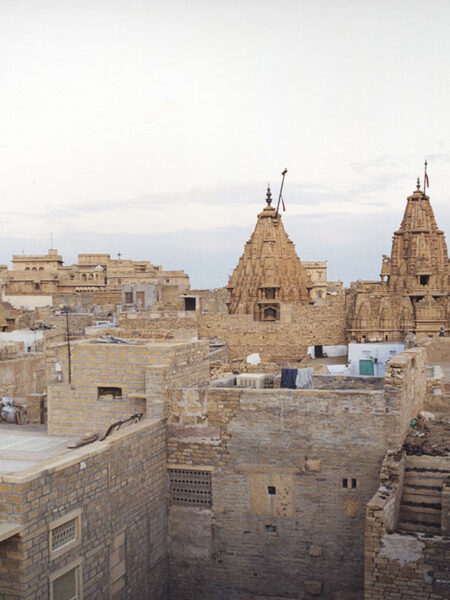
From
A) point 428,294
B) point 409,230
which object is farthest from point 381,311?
point 409,230

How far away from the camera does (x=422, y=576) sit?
24.8 feet

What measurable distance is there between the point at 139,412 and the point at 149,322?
20.5 m

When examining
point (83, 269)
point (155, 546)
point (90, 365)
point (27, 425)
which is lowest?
point (155, 546)

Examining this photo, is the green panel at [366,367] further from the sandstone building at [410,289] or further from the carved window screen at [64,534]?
the carved window screen at [64,534]

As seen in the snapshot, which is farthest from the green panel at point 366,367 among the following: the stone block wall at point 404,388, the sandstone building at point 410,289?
the stone block wall at point 404,388

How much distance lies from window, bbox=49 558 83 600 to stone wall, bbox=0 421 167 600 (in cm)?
4

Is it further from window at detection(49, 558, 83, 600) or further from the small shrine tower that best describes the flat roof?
the small shrine tower

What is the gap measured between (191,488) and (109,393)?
6.22ft

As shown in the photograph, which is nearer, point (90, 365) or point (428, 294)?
point (90, 365)

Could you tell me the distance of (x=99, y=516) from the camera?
755 cm

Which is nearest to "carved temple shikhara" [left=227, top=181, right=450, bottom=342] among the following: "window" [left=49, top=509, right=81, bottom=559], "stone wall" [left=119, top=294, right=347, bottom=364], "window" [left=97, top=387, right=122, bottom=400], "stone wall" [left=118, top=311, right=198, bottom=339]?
"stone wall" [left=119, top=294, right=347, bottom=364]

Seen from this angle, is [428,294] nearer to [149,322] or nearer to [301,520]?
[149,322]

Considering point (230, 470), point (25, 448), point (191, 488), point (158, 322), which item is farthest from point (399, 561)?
point (158, 322)

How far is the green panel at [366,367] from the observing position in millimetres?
21328
